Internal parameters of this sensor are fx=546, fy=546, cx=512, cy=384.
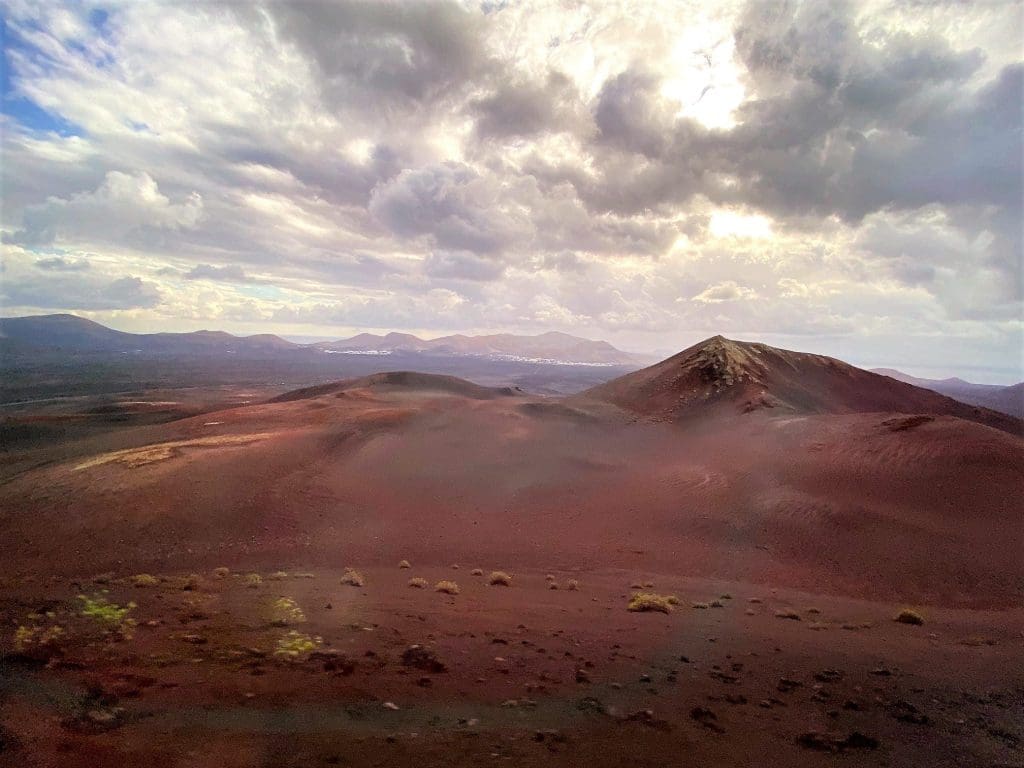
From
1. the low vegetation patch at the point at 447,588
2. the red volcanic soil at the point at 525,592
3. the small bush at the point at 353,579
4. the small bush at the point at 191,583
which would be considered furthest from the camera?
the small bush at the point at 353,579

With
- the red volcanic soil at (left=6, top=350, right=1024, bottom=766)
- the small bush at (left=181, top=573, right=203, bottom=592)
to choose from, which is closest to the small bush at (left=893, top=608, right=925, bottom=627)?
the red volcanic soil at (left=6, top=350, right=1024, bottom=766)

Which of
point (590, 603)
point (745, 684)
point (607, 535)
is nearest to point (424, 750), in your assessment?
point (745, 684)

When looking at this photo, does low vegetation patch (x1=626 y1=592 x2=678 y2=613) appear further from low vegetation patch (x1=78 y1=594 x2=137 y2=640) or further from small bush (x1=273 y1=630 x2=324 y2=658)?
low vegetation patch (x1=78 y1=594 x2=137 y2=640)

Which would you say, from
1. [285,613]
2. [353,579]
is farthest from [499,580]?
[285,613]

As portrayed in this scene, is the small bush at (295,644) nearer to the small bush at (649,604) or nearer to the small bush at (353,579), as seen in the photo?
the small bush at (353,579)

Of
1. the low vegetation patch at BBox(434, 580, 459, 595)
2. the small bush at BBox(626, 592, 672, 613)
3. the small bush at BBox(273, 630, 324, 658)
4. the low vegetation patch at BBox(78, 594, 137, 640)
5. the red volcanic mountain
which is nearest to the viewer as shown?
the small bush at BBox(273, 630, 324, 658)

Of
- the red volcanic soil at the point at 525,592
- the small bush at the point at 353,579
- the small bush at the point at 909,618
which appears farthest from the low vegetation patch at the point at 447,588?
the small bush at the point at 909,618
